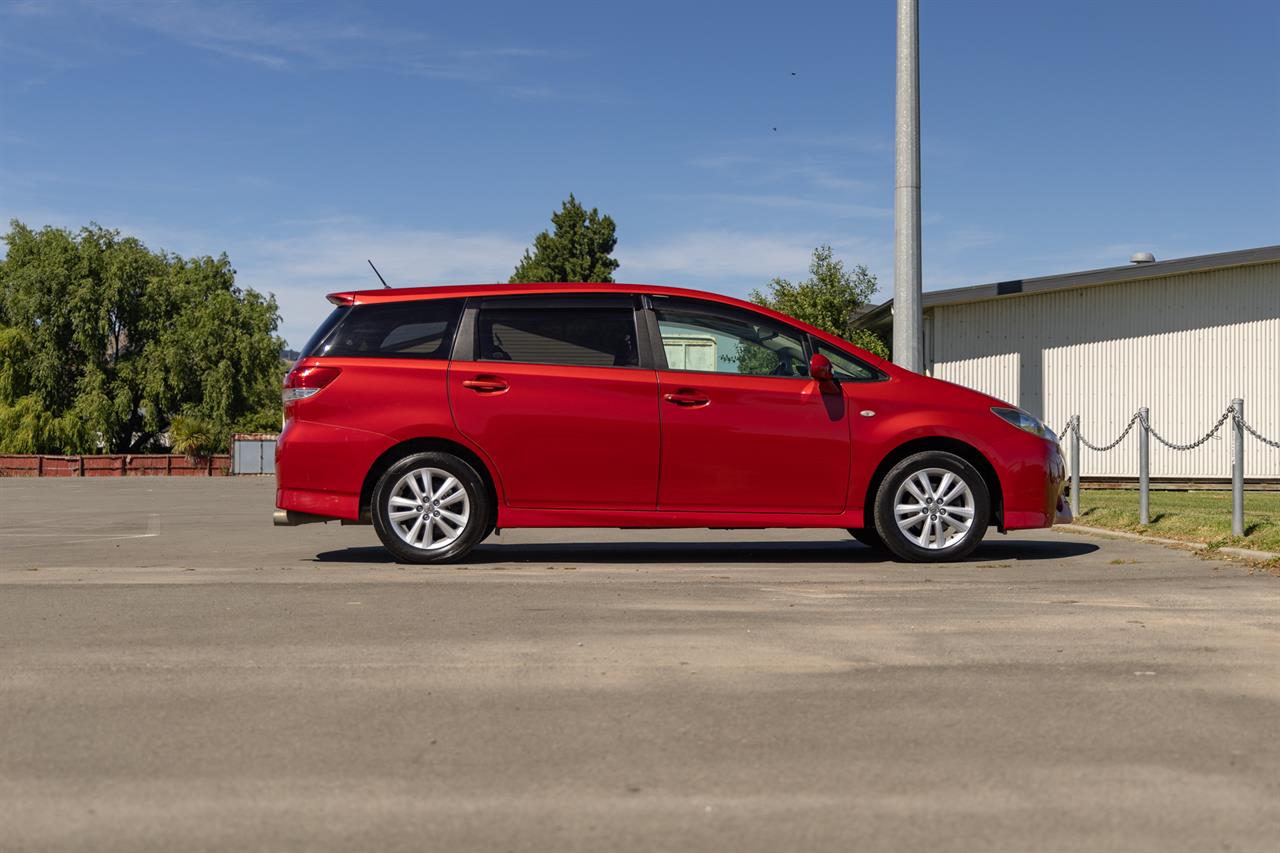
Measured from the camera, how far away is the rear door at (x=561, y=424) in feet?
31.0

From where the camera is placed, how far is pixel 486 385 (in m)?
9.45

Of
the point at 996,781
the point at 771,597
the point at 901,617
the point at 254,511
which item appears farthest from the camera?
the point at 254,511

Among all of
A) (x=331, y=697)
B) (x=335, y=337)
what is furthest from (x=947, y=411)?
(x=331, y=697)

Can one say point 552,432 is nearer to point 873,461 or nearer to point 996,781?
point 873,461

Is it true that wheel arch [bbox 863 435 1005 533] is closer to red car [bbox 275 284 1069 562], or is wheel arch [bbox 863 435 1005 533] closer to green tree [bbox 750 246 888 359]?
red car [bbox 275 284 1069 562]

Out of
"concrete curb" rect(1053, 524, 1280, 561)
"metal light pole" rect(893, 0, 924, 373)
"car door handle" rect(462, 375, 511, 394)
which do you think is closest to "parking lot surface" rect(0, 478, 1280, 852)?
"concrete curb" rect(1053, 524, 1280, 561)

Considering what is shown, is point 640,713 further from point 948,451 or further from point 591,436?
point 948,451

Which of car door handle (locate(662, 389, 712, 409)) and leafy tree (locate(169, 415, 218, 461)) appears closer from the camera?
car door handle (locate(662, 389, 712, 409))

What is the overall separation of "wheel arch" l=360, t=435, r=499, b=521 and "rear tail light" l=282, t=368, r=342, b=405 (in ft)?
1.90

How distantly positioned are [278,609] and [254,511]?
46.1ft

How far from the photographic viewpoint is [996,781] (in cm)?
375

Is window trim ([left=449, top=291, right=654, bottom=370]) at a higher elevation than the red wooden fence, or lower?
higher

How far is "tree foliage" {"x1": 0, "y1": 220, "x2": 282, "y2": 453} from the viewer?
6912 centimetres

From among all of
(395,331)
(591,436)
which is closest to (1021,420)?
(591,436)
